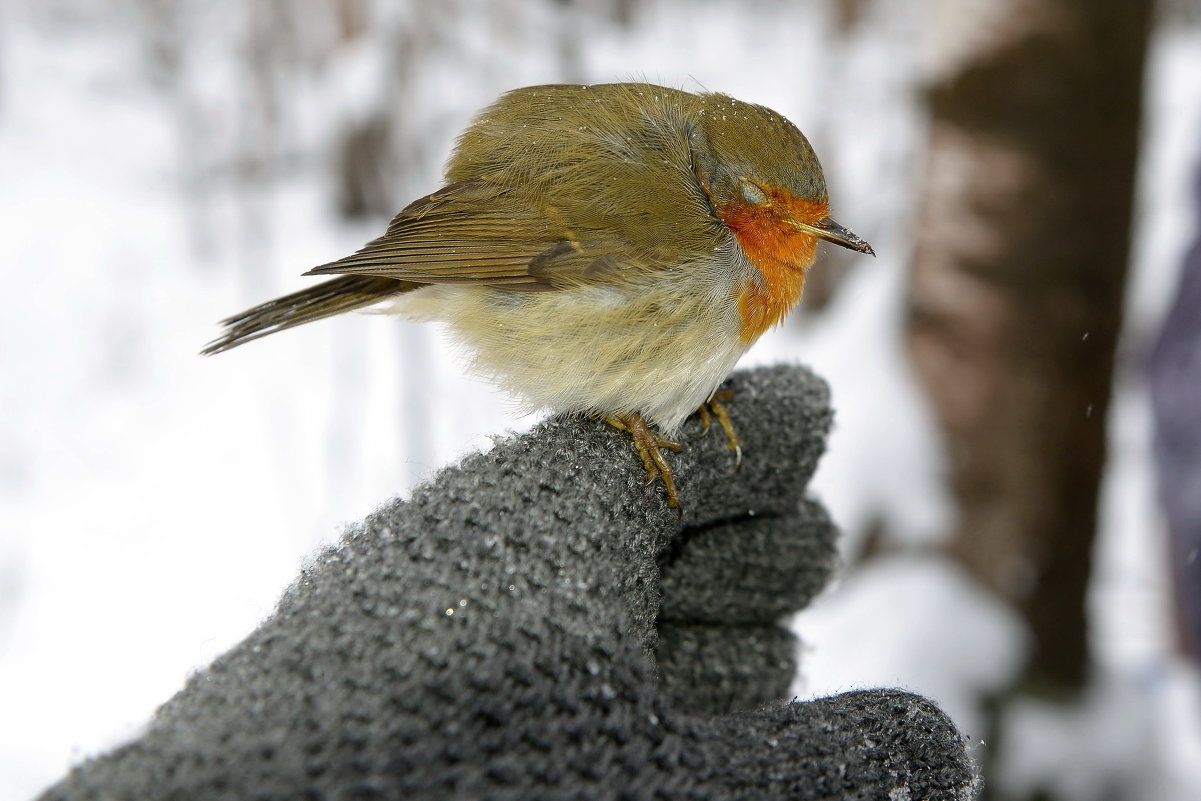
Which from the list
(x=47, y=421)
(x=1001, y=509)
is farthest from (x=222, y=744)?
(x=47, y=421)

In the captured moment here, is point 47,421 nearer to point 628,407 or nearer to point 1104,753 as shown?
point 628,407

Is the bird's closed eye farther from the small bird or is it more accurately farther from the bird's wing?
the bird's wing

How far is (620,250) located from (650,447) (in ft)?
1.35

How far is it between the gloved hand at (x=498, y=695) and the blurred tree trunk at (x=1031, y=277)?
232 cm

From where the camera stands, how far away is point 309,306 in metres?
2.17

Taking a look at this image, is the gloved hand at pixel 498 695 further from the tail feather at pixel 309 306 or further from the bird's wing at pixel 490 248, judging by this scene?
the tail feather at pixel 309 306

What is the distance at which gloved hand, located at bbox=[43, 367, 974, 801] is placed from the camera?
1.01 metres

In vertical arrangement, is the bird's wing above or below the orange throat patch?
above

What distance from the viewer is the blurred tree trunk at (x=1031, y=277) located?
3211 mm

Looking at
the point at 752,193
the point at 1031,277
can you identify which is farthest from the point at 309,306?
the point at 1031,277

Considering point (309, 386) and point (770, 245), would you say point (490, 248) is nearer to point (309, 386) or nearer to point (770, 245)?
point (770, 245)

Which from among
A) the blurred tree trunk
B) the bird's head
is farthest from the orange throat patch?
the blurred tree trunk

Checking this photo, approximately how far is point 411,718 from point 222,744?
0.20 metres

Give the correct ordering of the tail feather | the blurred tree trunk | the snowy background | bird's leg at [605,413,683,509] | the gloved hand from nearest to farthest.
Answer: the gloved hand < bird's leg at [605,413,683,509] < the tail feather < the blurred tree trunk < the snowy background
